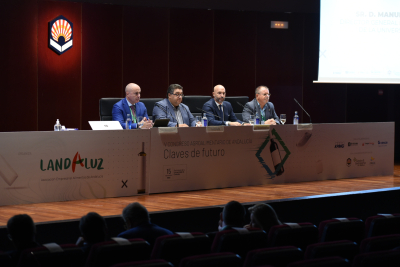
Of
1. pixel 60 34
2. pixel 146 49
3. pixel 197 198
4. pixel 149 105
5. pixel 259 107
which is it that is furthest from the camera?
pixel 146 49

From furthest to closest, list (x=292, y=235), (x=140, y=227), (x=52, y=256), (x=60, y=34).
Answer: (x=60, y=34), (x=140, y=227), (x=292, y=235), (x=52, y=256)

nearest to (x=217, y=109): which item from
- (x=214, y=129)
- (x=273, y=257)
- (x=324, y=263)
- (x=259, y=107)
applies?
(x=259, y=107)

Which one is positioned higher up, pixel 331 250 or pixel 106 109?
A: pixel 106 109

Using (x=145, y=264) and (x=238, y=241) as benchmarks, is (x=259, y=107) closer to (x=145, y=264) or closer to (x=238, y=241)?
(x=238, y=241)

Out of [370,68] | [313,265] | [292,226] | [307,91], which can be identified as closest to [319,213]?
[292,226]

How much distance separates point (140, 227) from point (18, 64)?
448 cm

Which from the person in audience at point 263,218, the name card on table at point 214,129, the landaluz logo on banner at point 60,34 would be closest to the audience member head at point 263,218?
the person in audience at point 263,218

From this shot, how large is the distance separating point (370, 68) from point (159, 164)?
13.0ft

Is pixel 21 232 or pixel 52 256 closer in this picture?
pixel 52 256

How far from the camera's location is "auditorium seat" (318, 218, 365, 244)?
2158mm

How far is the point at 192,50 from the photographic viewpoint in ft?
22.6

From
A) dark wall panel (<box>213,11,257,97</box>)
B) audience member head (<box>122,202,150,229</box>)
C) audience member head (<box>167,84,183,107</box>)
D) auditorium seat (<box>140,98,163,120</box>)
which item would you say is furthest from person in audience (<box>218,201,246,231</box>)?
dark wall panel (<box>213,11,257,97</box>)

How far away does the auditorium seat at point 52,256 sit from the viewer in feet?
5.22

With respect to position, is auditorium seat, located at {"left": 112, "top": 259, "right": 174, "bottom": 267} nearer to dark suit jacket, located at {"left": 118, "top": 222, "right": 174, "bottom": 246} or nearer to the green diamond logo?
dark suit jacket, located at {"left": 118, "top": 222, "right": 174, "bottom": 246}
